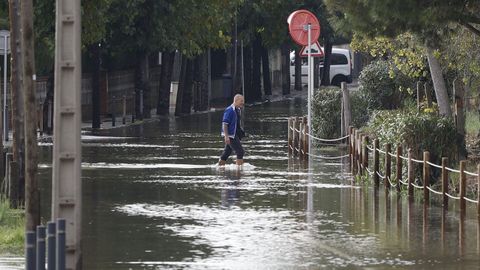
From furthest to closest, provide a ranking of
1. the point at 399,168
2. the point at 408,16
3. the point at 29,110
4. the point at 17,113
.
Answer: the point at 399,168, the point at 17,113, the point at 408,16, the point at 29,110

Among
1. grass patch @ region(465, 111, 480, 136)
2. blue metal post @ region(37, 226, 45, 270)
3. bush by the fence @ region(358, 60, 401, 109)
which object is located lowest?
blue metal post @ region(37, 226, 45, 270)

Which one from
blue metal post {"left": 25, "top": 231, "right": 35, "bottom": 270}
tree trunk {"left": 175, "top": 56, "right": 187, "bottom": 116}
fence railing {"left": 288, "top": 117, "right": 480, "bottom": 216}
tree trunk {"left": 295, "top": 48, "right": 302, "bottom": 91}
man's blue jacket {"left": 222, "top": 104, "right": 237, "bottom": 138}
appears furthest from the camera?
tree trunk {"left": 295, "top": 48, "right": 302, "bottom": 91}

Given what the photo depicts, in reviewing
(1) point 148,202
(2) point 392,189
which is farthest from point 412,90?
(1) point 148,202

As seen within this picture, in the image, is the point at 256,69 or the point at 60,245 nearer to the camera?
the point at 60,245

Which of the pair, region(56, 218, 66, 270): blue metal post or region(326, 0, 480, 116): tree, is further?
region(326, 0, 480, 116): tree

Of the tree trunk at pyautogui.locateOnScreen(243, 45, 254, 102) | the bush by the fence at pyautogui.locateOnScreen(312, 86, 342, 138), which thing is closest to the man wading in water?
the bush by the fence at pyautogui.locateOnScreen(312, 86, 342, 138)

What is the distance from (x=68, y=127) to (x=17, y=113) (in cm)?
751

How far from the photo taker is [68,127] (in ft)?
41.3

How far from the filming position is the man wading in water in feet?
90.0

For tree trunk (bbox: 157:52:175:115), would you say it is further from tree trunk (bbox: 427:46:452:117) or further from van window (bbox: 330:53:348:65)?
van window (bbox: 330:53:348:65)

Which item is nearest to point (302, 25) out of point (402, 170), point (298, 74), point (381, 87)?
point (381, 87)

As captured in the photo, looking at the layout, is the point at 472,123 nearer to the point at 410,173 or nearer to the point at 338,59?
the point at 410,173

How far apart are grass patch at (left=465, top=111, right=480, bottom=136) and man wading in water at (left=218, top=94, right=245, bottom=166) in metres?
7.48

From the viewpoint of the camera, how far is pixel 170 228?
17812 mm
